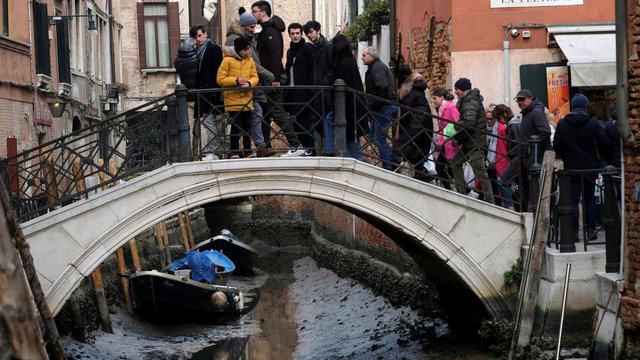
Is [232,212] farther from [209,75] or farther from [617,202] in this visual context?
[617,202]

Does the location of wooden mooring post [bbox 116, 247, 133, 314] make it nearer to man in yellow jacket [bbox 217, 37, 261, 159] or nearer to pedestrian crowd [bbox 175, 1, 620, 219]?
pedestrian crowd [bbox 175, 1, 620, 219]

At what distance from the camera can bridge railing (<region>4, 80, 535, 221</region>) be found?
433 inches

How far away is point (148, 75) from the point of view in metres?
34.7

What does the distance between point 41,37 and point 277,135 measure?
10484mm

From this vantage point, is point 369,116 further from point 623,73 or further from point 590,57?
point 623,73

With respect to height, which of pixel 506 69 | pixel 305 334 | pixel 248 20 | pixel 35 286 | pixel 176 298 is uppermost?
pixel 248 20

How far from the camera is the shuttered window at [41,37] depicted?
67.0 ft

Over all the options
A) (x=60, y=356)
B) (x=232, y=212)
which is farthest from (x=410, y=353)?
(x=232, y=212)

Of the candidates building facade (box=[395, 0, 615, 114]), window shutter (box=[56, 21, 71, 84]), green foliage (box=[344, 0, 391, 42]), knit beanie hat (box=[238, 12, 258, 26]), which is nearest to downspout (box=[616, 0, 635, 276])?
knit beanie hat (box=[238, 12, 258, 26])

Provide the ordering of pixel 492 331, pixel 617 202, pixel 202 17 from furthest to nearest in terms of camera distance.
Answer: pixel 202 17, pixel 492 331, pixel 617 202

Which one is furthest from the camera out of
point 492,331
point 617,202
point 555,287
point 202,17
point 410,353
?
point 202,17

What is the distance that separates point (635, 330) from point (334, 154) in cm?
363

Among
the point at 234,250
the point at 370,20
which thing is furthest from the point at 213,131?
the point at 234,250

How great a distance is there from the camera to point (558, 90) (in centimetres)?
1410
